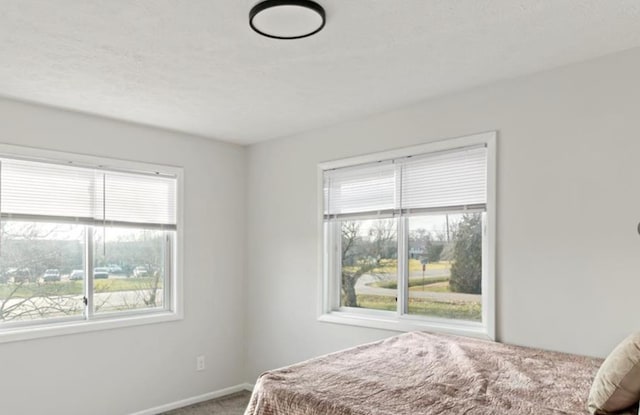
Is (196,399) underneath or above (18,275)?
underneath

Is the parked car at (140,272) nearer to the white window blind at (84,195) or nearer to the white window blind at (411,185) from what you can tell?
the white window blind at (84,195)

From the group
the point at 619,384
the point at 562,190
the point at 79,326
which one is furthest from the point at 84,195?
the point at 619,384

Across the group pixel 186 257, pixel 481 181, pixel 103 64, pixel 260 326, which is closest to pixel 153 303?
pixel 186 257

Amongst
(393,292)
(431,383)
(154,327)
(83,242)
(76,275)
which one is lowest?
(154,327)

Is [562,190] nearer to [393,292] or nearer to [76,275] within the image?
[393,292]

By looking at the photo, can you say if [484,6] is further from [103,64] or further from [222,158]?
[222,158]

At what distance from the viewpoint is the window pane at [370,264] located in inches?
146

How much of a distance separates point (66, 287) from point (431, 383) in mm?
2933

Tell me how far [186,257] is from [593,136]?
11.1ft

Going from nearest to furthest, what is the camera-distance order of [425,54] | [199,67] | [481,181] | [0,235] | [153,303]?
[425,54]
[199,67]
[481,181]
[0,235]
[153,303]

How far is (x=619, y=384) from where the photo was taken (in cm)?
168

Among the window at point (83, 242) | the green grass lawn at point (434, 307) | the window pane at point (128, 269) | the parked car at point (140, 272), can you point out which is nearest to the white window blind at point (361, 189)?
the green grass lawn at point (434, 307)

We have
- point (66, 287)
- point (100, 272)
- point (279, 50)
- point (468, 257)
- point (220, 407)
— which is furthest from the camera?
point (220, 407)

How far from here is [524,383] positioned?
2.09m
